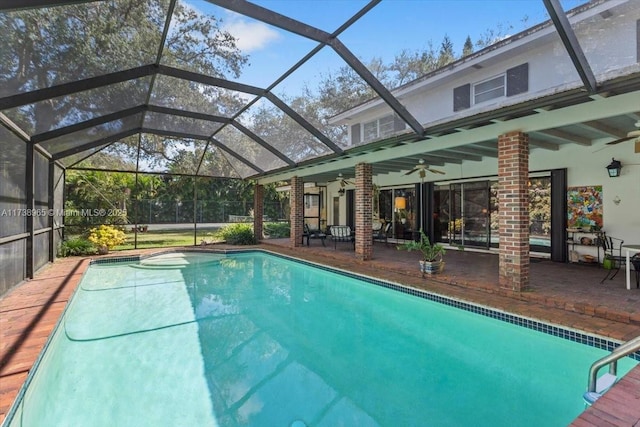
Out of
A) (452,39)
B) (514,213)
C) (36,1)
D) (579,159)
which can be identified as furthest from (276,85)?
(579,159)

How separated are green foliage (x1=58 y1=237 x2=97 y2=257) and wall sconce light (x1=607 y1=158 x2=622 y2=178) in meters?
13.7

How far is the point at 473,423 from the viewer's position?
9.07 ft

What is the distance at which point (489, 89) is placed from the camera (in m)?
7.85

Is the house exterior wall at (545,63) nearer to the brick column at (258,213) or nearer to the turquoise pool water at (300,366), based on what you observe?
the turquoise pool water at (300,366)

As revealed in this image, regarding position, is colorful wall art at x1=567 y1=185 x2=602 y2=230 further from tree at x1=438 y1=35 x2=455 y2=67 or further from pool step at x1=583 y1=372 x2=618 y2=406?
pool step at x1=583 y1=372 x2=618 y2=406

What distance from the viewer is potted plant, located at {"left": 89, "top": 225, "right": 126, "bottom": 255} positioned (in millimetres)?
10852

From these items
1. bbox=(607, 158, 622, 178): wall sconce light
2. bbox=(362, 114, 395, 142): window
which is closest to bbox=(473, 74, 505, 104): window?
bbox=(362, 114, 395, 142): window

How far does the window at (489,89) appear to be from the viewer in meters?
7.58

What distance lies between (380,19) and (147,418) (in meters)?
5.23

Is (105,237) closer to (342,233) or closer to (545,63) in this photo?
(342,233)

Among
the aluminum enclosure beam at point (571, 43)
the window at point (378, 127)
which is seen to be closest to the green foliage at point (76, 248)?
the window at point (378, 127)

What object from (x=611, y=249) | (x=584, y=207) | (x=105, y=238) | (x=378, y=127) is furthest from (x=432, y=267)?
(x=105, y=238)

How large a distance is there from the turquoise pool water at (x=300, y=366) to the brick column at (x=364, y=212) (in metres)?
2.14

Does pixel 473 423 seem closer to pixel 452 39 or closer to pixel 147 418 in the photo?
pixel 147 418
